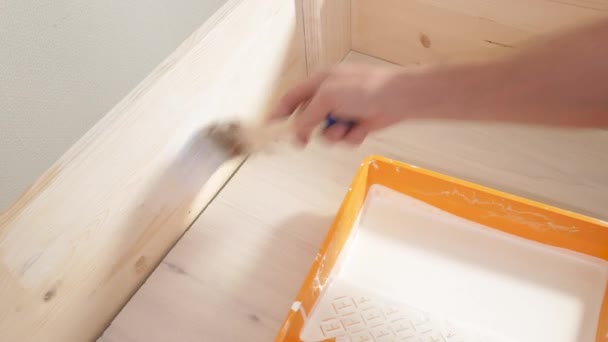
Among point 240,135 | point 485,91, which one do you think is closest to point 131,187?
point 240,135

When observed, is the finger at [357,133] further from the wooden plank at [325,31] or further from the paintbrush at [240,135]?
the wooden plank at [325,31]

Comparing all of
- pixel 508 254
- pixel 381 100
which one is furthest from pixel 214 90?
pixel 508 254

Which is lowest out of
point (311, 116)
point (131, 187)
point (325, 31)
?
point (131, 187)

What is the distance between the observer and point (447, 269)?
63cm

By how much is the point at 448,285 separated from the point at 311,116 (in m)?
0.27

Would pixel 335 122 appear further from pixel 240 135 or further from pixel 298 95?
pixel 240 135

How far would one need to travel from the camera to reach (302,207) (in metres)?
0.70

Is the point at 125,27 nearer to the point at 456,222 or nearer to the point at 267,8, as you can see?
the point at 267,8

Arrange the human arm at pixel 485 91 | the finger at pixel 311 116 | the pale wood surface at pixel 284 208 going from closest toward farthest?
the human arm at pixel 485 91, the finger at pixel 311 116, the pale wood surface at pixel 284 208

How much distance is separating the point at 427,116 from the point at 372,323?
9.9 inches

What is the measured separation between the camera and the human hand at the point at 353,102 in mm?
458

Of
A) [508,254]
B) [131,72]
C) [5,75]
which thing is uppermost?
[508,254]

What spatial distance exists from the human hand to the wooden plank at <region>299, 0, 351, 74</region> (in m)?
0.26

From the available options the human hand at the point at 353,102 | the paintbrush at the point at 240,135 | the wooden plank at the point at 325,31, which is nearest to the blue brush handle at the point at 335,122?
the human hand at the point at 353,102
